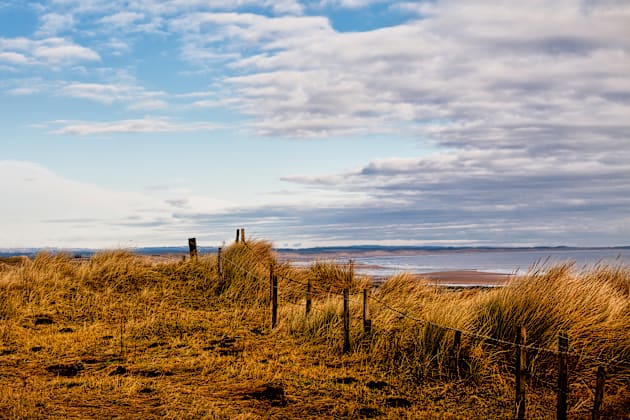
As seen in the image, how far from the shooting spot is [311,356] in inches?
481

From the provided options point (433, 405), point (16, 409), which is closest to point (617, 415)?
point (433, 405)

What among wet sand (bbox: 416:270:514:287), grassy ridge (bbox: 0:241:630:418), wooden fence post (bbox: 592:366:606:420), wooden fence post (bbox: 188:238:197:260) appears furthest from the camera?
wet sand (bbox: 416:270:514:287)

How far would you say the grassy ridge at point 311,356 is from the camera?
9336mm

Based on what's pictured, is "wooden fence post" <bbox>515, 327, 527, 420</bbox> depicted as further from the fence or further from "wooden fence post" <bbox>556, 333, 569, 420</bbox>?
"wooden fence post" <bbox>556, 333, 569, 420</bbox>

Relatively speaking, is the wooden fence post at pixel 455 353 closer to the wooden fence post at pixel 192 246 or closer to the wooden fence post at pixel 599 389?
the wooden fence post at pixel 599 389

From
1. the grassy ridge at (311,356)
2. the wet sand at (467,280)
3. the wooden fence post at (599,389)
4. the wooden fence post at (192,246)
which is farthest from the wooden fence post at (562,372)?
the wet sand at (467,280)

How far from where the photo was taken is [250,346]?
13.2 metres

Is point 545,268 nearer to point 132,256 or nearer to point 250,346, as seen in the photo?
point 250,346

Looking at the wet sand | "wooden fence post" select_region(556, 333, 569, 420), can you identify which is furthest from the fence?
the wet sand

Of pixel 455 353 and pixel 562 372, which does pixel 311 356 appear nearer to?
pixel 455 353

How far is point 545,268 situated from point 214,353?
6.82 meters

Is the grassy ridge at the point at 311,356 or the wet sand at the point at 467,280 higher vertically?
the grassy ridge at the point at 311,356

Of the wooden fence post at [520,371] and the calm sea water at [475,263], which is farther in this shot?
the calm sea water at [475,263]

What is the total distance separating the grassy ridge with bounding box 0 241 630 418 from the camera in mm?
9336
